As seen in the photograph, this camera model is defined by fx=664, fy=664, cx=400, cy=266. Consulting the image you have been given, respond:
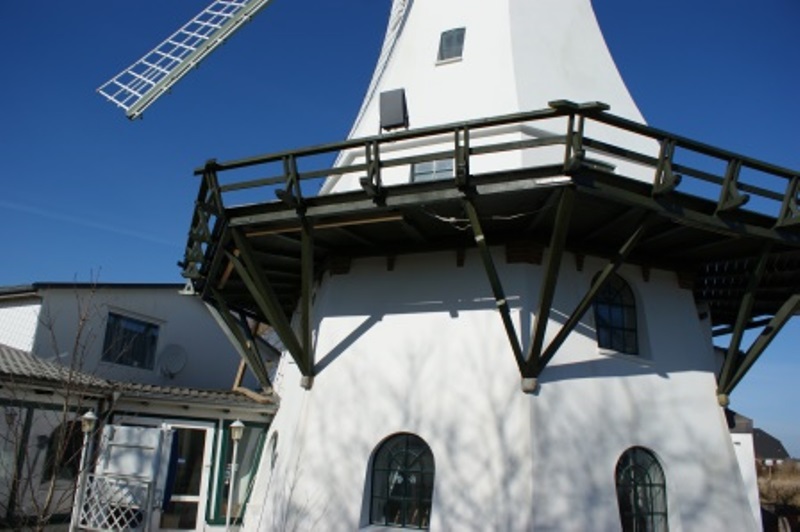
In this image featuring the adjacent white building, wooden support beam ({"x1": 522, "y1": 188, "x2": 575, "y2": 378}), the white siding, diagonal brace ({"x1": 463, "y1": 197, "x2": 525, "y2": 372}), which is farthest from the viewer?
the white siding

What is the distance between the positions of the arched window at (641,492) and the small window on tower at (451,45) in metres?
6.73

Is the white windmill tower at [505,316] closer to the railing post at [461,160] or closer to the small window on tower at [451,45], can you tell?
the railing post at [461,160]

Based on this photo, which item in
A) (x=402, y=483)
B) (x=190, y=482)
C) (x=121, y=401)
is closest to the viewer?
(x=402, y=483)

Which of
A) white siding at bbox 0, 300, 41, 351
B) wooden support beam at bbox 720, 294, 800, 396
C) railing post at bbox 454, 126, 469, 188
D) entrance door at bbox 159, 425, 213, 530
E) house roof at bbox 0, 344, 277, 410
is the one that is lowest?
entrance door at bbox 159, 425, 213, 530

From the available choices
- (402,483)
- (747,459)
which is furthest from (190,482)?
(747,459)

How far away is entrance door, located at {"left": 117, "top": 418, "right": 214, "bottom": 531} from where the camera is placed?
35.3ft

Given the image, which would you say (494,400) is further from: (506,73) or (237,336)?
(506,73)

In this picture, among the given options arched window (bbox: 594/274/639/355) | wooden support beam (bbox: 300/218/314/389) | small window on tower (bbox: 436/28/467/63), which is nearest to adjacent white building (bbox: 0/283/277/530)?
wooden support beam (bbox: 300/218/314/389)

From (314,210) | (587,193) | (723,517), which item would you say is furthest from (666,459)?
(314,210)

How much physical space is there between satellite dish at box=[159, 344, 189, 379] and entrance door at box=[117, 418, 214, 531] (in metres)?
4.27

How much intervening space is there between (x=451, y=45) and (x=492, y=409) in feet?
20.6

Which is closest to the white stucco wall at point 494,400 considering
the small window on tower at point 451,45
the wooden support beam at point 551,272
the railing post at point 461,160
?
the wooden support beam at point 551,272

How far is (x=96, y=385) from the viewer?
1042 centimetres

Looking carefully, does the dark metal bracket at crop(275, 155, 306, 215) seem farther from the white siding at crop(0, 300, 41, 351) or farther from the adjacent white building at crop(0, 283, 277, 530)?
the white siding at crop(0, 300, 41, 351)
